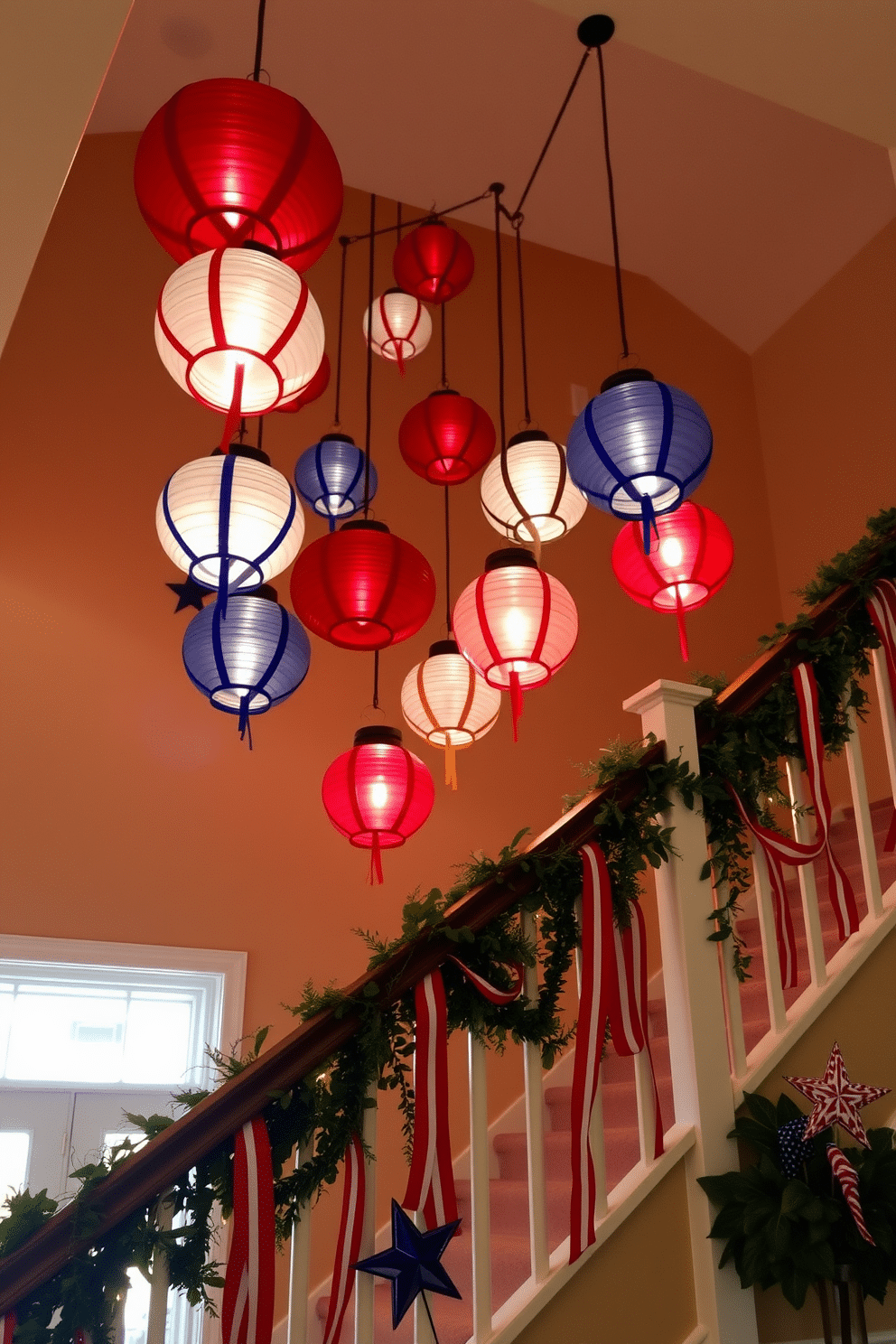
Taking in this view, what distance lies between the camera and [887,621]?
2998 millimetres

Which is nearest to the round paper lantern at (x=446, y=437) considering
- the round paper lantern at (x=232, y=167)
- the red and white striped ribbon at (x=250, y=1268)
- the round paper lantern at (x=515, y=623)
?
the round paper lantern at (x=515, y=623)

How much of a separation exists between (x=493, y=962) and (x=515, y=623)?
44.1 inches

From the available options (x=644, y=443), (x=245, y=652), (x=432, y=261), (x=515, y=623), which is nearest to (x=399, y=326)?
(x=432, y=261)

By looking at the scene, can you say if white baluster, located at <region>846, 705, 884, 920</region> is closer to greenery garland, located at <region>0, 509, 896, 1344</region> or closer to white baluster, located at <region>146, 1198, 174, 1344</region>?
greenery garland, located at <region>0, 509, 896, 1344</region>

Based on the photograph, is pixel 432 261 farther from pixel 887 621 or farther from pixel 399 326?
pixel 887 621

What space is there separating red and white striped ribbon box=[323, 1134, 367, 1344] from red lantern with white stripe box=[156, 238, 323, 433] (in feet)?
4.49

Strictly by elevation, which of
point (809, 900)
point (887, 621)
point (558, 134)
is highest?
point (558, 134)

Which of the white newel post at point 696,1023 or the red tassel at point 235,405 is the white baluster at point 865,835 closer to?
the white newel post at point 696,1023

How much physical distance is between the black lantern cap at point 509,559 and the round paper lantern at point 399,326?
4.97 ft

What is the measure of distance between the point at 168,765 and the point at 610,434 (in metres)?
2.79

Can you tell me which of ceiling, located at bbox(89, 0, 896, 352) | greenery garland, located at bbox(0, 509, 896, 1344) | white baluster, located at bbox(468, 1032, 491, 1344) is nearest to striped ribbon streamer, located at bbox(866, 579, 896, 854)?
greenery garland, located at bbox(0, 509, 896, 1344)

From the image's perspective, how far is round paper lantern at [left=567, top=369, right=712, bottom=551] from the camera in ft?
8.87

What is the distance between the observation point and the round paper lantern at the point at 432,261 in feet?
13.9

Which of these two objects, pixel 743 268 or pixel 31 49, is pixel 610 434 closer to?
pixel 31 49
